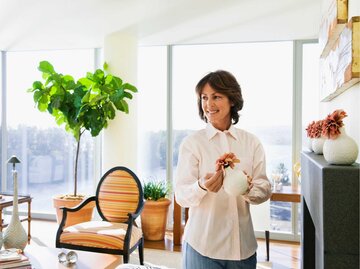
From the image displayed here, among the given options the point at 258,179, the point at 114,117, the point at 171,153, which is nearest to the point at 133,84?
the point at 114,117

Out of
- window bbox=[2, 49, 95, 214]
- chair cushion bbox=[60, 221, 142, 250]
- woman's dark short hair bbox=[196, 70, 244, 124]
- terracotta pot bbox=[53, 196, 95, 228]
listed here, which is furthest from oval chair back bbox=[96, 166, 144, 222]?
woman's dark short hair bbox=[196, 70, 244, 124]

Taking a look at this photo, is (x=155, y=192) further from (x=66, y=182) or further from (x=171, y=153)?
(x=66, y=182)

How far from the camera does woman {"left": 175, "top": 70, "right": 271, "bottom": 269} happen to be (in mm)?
1423

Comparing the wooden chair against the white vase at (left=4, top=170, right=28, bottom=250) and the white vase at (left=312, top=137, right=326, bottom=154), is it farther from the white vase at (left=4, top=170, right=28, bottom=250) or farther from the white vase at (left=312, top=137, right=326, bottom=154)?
the white vase at (left=312, top=137, right=326, bottom=154)

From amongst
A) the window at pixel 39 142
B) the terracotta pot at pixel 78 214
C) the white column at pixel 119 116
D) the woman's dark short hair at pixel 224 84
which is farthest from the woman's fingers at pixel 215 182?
the window at pixel 39 142

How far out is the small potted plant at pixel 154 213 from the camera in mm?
4074

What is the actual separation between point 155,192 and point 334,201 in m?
3.26

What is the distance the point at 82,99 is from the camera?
3.88m

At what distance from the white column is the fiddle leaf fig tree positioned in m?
0.24

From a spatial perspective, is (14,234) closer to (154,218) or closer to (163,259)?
(163,259)

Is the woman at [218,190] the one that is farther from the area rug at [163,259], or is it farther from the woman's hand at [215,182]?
the area rug at [163,259]

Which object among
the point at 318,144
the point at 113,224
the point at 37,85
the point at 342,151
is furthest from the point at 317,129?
the point at 37,85

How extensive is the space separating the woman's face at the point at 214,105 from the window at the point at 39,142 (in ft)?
12.0

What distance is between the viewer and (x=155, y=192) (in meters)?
4.16
